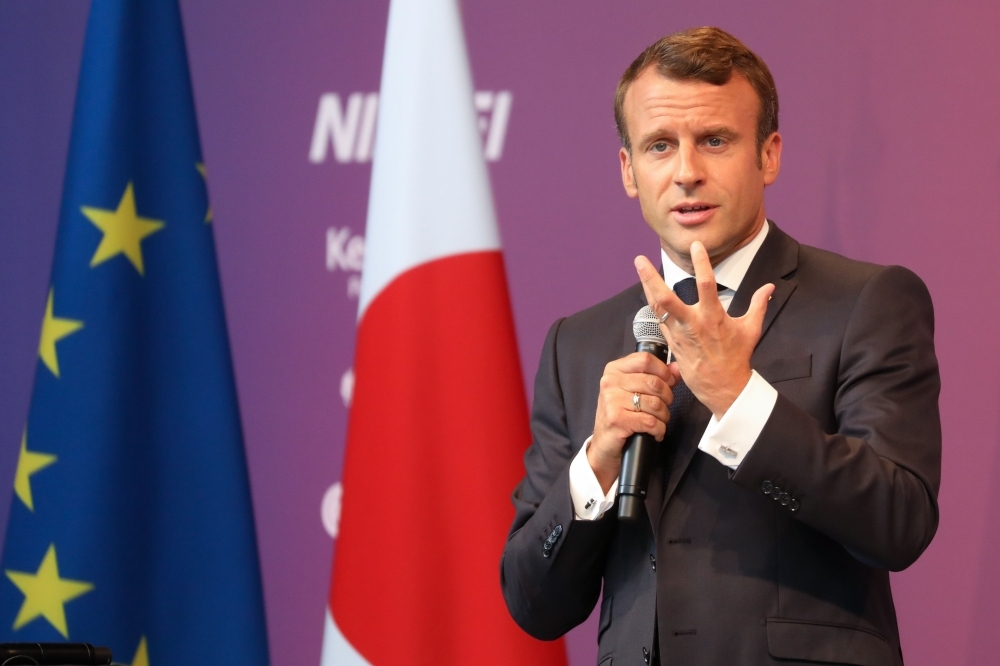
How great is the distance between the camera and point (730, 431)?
1630 millimetres

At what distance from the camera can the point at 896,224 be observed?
3.17 meters

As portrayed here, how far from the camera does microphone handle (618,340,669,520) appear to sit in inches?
64.6

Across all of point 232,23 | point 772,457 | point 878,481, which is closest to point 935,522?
point 878,481

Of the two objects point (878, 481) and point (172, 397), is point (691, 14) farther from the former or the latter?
point (878, 481)

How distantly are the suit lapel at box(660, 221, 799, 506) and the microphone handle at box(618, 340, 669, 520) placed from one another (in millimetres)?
97

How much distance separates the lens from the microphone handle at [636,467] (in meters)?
1.64

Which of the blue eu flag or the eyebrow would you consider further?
the blue eu flag

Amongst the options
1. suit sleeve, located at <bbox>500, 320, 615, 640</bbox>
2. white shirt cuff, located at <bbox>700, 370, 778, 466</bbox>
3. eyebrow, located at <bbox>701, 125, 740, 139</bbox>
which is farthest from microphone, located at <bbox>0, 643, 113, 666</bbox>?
eyebrow, located at <bbox>701, 125, 740, 139</bbox>

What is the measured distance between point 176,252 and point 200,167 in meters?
0.25

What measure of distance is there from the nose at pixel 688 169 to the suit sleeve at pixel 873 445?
0.32 meters

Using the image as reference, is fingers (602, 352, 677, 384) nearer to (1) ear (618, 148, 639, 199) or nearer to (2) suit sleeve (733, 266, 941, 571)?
(2) suit sleeve (733, 266, 941, 571)

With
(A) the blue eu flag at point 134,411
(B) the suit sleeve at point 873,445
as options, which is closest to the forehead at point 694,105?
(B) the suit sleeve at point 873,445

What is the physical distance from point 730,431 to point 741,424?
19mm

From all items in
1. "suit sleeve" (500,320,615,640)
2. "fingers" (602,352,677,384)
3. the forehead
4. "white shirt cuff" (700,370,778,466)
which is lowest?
"suit sleeve" (500,320,615,640)
